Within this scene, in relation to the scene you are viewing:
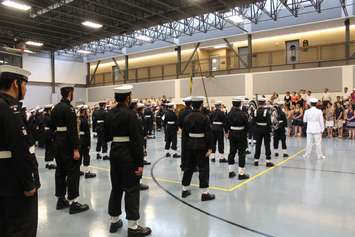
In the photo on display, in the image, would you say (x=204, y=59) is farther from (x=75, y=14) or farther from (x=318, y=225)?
(x=318, y=225)

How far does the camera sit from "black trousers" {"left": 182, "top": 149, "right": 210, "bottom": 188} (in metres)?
5.36

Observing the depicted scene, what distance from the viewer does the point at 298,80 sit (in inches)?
712

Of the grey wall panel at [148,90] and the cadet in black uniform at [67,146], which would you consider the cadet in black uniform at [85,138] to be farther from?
the grey wall panel at [148,90]

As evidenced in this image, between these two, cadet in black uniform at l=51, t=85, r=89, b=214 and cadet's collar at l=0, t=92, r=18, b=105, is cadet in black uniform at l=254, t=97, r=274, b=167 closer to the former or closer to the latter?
cadet in black uniform at l=51, t=85, r=89, b=214

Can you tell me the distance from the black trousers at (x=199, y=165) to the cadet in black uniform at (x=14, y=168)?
311cm

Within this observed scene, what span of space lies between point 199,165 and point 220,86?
16605 millimetres

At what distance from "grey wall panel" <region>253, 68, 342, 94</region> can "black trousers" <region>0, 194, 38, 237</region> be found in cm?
1780

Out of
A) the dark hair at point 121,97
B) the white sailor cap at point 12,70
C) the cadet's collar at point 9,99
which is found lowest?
the cadet's collar at point 9,99

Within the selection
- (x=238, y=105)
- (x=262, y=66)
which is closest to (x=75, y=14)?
(x=262, y=66)

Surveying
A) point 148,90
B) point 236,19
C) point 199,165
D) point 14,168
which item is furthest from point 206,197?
point 148,90

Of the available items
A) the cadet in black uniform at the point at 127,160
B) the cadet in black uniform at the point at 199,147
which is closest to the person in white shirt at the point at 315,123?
the cadet in black uniform at the point at 199,147

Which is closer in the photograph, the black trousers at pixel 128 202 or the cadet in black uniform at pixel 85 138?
the black trousers at pixel 128 202

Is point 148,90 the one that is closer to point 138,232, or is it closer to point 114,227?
point 114,227

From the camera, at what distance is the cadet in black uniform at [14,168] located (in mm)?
2541
